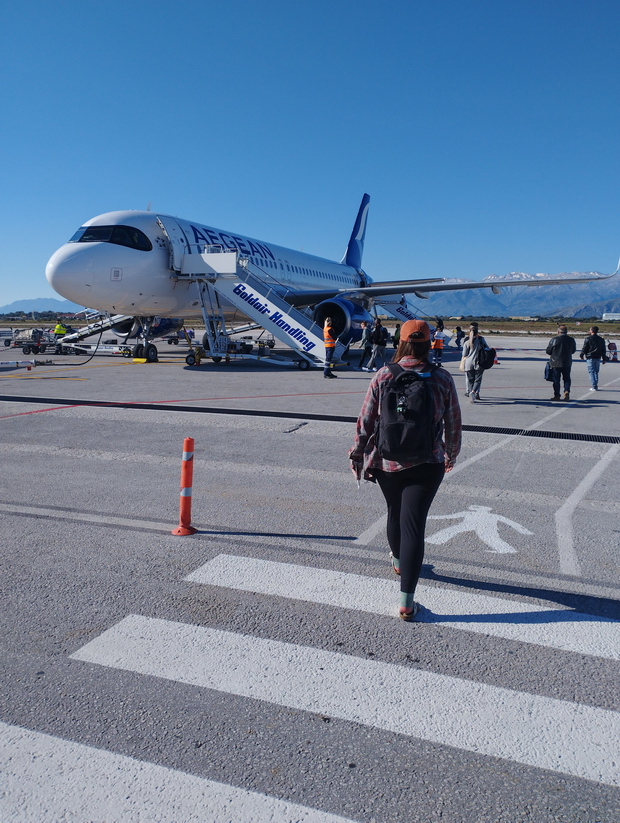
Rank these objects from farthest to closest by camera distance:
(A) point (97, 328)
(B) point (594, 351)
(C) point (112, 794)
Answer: (A) point (97, 328) < (B) point (594, 351) < (C) point (112, 794)

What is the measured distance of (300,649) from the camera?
3.48 m

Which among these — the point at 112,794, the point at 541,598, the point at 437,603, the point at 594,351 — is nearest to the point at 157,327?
the point at 594,351

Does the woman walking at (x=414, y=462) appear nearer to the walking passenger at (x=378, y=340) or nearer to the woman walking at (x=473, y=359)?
the woman walking at (x=473, y=359)

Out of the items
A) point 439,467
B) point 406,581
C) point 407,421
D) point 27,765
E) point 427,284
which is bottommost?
point 27,765

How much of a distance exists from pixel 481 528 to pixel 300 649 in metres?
2.58

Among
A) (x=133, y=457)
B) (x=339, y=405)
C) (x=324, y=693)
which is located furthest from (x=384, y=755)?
(x=339, y=405)

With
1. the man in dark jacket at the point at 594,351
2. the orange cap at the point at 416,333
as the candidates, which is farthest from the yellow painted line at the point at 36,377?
the orange cap at the point at 416,333

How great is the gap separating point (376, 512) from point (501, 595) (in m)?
1.89

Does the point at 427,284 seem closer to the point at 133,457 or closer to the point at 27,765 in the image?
the point at 133,457

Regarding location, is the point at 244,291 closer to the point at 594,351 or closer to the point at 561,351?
the point at 561,351

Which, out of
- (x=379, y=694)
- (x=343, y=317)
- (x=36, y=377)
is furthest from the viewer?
(x=343, y=317)

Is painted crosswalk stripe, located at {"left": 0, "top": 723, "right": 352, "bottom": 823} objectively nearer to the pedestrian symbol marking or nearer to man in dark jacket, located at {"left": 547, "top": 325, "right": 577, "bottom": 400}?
the pedestrian symbol marking

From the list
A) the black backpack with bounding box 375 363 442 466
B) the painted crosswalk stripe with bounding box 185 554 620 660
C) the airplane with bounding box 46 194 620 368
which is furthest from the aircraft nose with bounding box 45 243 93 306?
the black backpack with bounding box 375 363 442 466

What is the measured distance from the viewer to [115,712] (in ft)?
9.50
